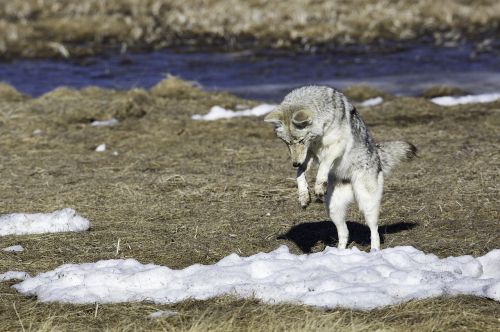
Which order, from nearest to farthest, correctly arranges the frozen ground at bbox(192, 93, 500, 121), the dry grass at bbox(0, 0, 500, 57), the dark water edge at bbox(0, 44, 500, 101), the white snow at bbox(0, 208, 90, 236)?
1. the white snow at bbox(0, 208, 90, 236)
2. the frozen ground at bbox(192, 93, 500, 121)
3. the dark water edge at bbox(0, 44, 500, 101)
4. the dry grass at bbox(0, 0, 500, 57)

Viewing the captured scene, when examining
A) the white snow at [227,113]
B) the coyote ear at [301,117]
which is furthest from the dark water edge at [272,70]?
the coyote ear at [301,117]

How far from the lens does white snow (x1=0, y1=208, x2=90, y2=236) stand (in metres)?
10.1

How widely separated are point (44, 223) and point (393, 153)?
3975 mm

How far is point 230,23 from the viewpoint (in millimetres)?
33906

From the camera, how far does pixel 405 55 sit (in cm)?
2858

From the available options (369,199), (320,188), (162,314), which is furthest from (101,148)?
(162,314)

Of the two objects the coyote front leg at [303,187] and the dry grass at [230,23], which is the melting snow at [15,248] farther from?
the dry grass at [230,23]

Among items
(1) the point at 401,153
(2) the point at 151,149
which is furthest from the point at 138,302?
(2) the point at 151,149

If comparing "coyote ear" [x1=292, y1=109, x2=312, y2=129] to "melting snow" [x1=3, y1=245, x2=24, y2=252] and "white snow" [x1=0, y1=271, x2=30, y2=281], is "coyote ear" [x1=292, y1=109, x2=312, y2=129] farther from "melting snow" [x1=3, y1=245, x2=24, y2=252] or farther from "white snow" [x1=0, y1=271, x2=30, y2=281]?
"melting snow" [x1=3, y1=245, x2=24, y2=252]

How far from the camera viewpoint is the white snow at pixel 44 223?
33.0 feet

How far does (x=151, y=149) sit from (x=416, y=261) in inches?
303

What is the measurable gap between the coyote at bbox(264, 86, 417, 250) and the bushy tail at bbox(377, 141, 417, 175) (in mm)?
109

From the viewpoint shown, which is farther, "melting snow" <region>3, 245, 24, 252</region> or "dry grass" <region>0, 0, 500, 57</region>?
"dry grass" <region>0, 0, 500, 57</region>

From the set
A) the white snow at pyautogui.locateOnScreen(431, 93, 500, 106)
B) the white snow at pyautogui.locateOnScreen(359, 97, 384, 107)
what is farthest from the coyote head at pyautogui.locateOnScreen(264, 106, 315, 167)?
the white snow at pyautogui.locateOnScreen(431, 93, 500, 106)
